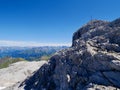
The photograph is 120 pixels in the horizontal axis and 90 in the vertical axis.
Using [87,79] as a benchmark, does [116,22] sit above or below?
above

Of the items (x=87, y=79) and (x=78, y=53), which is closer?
(x=87, y=79)

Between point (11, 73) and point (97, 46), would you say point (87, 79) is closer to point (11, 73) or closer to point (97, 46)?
point (97, 46)

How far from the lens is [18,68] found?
136 m

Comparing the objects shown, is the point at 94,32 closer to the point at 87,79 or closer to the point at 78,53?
the point at 78,53

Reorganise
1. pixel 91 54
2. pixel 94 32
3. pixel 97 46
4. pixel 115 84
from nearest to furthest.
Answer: pixel 115 84
pixel 91 54
pixel 97 46
pixel 94 32

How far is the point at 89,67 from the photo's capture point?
184 feet

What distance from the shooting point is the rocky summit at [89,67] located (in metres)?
50.8

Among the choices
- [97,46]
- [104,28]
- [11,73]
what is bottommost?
[11,73]

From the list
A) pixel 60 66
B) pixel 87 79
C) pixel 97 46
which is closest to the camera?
pixel 87 79

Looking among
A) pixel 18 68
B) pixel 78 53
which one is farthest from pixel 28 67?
pixel 78 53

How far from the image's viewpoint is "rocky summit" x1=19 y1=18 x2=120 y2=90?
2002 inches

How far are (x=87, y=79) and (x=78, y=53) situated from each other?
9.90 m

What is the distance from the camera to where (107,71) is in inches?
2031

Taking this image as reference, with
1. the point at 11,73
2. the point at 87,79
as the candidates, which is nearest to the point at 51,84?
the point at 87,79
